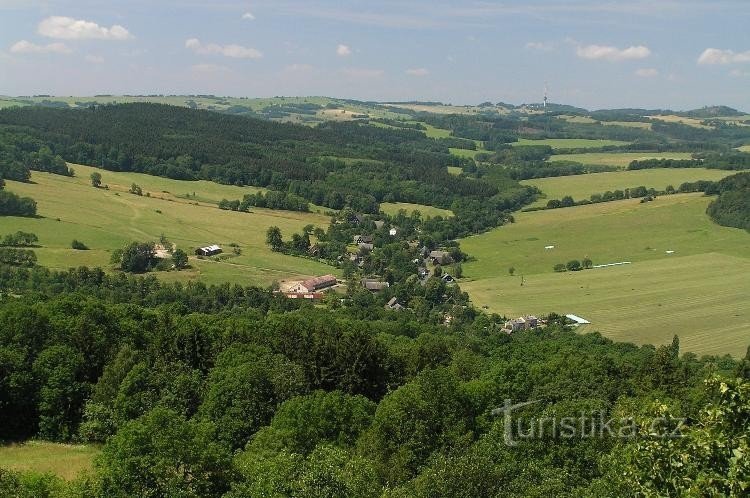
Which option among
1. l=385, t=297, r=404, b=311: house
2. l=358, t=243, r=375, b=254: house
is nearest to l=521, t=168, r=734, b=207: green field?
l=358, t=243, r=375, b=254: house

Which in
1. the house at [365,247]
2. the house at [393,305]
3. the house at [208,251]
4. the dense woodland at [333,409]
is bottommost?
the house at [393,305]

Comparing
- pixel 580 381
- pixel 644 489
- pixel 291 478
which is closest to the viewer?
pixel 644 489

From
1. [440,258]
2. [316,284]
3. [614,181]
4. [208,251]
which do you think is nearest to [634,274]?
[440,258]

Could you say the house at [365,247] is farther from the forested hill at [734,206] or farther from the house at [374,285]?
the forested hill at [734,206]

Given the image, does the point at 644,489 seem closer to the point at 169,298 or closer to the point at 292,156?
the point at 169,298

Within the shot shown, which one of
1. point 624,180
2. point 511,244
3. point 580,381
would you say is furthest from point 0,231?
point 624,180

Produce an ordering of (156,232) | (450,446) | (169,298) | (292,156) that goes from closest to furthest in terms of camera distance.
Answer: (450,446) → (169,298) → (156,232) → (292,156)

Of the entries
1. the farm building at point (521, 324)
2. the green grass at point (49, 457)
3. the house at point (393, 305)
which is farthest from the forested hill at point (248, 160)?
the green grass at point (49, 457)
